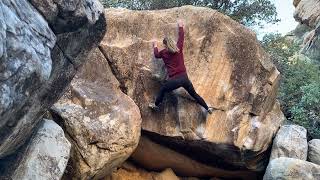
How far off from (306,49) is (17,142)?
50.3 feet

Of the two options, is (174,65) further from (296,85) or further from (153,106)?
(296,85)

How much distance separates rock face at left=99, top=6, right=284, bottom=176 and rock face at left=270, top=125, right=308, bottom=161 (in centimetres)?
26

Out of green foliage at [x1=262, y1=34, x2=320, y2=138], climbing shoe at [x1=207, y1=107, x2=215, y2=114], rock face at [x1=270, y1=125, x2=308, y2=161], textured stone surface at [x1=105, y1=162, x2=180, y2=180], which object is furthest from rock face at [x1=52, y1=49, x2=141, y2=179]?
green foliage at [x1=262, y1=34, x2=320, y2=138]

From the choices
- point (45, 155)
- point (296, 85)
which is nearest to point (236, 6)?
point (296, 85)

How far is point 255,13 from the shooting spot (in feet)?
55.5

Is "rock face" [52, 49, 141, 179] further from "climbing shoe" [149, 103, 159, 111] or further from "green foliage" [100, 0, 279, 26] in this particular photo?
"green foliage" [100, 0, 279, 26]

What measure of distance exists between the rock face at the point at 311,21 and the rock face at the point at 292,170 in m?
10.0

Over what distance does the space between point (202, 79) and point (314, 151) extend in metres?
3.16

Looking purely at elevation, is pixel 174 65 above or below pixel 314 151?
above

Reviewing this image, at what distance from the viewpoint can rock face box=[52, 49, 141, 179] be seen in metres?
9.29

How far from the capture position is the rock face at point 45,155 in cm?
762

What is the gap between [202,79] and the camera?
1096 cm

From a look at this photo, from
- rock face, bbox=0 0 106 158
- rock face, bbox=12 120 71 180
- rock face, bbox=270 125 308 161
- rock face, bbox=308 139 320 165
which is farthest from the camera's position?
rock face, bbox=308 139 320 165

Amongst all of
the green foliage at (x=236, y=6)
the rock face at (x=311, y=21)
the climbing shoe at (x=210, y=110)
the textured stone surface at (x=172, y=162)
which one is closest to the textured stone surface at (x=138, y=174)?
the textured stone surface at (x=172, y=162)
